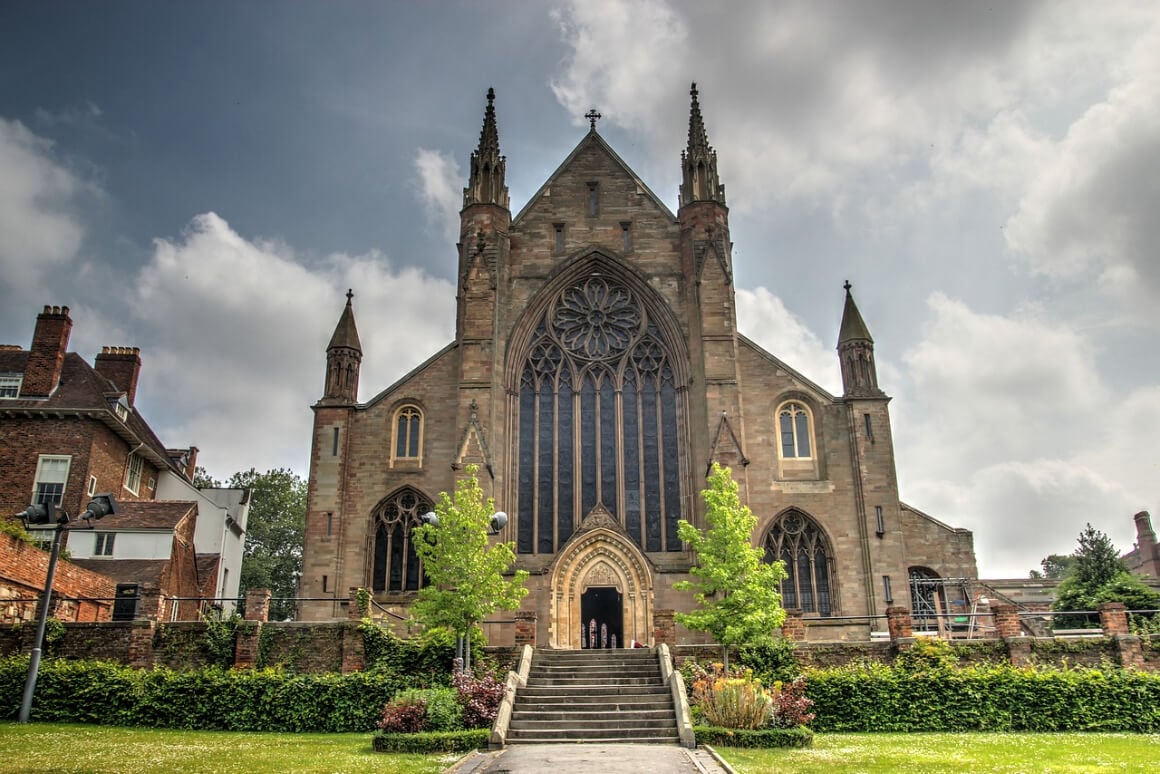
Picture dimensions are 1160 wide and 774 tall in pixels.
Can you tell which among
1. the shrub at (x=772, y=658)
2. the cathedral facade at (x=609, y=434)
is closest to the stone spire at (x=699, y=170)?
the cathedral facade at (x=609, y=434)

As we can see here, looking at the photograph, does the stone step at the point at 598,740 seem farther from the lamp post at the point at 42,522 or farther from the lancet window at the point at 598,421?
the lancet window at the point at 598,421

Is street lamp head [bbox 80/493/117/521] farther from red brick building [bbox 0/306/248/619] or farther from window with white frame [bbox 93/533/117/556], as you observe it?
window with white frame [bbox 93/533/117/556]

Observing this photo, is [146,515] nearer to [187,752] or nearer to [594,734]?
[187,752]

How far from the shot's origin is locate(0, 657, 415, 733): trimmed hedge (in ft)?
67.2

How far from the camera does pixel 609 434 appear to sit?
34.1 metres

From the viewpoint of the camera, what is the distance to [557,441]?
3397cm

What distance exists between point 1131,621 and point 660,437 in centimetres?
1523

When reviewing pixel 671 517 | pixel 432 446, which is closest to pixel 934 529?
A: pixel 671 517

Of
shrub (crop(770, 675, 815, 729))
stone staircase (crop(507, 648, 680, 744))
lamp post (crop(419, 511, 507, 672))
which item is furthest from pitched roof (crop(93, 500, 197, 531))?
shrub (crop(770, 675, 815, 729))

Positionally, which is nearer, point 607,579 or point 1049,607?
point 607,579

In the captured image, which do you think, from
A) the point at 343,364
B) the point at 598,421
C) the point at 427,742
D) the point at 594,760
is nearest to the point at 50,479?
the point at 343,364

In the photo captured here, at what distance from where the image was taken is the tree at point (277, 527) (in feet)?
207

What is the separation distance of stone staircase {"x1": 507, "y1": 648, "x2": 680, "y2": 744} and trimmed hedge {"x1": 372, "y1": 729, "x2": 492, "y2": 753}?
115 cm

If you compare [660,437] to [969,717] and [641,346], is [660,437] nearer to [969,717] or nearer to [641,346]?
[641,346]
